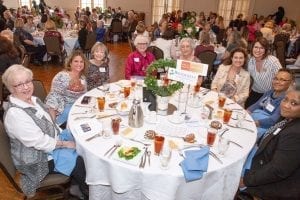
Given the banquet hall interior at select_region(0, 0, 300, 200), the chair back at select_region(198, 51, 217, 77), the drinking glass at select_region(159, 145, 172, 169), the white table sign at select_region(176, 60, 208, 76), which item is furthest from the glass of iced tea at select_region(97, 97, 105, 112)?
the banquet hall interior at select_region(0, 0, 300, 200)

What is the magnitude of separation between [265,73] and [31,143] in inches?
117

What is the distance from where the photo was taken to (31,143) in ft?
6.55

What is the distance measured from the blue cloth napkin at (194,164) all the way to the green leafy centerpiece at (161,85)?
0.69 m

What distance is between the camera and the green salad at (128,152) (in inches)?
74.0

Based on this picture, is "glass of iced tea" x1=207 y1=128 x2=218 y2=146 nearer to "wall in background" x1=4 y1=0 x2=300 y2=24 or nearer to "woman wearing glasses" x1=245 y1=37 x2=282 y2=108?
"woman wearing glasses" x1=245 y1=37 x2=282 y2=108

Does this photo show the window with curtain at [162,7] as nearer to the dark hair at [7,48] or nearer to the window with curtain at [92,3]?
the window with curtain at [92,3]

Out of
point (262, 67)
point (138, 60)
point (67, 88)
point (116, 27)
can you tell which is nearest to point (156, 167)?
point (67, 88)

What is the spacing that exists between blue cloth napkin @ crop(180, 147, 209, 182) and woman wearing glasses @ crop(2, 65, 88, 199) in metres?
0.88

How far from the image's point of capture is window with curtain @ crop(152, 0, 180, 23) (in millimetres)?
12513

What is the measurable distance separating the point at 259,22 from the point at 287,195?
9019 millimetres

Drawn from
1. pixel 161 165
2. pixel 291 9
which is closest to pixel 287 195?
pixel 161 165

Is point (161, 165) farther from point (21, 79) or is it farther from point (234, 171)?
point (21, 79)

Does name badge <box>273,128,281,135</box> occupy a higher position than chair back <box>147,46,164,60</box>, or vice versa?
chair back <box>147,46,164,60</box>

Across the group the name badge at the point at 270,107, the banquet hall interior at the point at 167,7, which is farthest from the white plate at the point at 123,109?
the banquet hall interior at the point at 167,7
